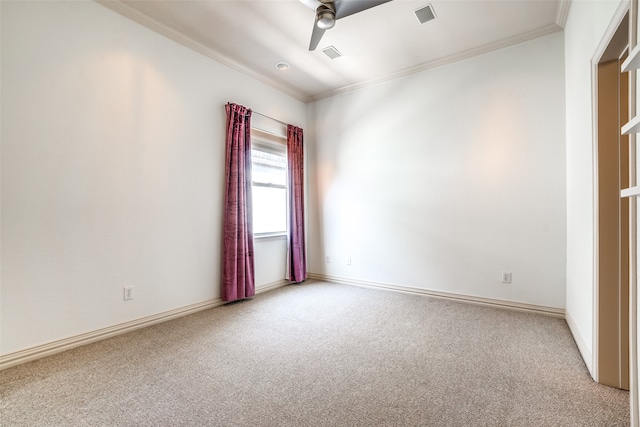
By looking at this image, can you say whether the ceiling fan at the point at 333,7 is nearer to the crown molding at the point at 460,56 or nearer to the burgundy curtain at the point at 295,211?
the crown molding at the point at 460,56

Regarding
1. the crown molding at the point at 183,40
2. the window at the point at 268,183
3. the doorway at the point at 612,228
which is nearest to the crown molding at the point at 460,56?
the crown molding at the point at 183,40

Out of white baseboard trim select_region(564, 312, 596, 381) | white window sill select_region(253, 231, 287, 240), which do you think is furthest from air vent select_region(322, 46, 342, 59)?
white baseboard trim select_region(564, 312, 596, 381)

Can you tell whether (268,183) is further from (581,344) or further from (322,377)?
(581,344)

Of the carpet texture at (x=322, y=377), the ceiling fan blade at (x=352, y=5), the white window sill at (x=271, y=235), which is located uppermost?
the ceiling fan blade at (x=352, y=5)

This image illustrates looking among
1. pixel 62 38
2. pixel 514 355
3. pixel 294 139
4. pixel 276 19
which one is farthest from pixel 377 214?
pixel 62 38

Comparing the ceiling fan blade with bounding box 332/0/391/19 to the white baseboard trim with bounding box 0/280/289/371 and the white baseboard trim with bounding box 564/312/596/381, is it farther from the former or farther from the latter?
the white baseboard trim with bounding box 0/280/289/371

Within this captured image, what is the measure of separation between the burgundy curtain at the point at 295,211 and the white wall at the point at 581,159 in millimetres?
2979

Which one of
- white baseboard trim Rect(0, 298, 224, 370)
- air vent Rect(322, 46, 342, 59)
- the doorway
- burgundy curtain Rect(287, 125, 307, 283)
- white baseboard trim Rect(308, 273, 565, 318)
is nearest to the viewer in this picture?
the doorway

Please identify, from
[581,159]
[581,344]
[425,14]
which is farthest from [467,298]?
[425,14]

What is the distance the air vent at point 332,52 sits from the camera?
128 inches

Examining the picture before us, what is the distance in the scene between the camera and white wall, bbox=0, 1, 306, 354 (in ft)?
6.76

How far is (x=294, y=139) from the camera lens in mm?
4316

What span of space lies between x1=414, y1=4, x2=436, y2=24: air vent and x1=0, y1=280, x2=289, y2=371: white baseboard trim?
3450 mm

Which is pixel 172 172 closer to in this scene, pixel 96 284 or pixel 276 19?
pixel 96 284
